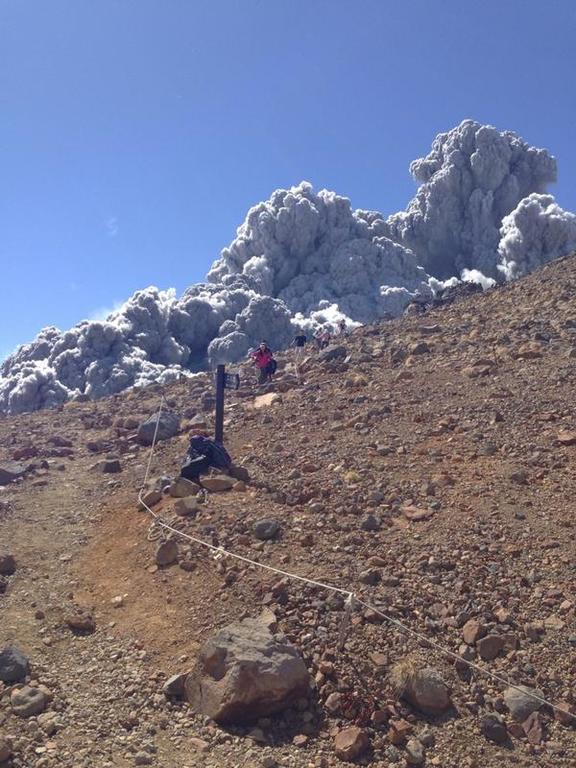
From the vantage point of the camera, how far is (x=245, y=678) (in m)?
5.13

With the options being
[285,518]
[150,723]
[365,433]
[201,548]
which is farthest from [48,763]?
[365,433]

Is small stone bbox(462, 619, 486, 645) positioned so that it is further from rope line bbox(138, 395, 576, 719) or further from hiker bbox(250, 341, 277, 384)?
hiker bbox(250, 341, 277, 384)

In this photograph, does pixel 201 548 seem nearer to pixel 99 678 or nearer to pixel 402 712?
pixel 99 678

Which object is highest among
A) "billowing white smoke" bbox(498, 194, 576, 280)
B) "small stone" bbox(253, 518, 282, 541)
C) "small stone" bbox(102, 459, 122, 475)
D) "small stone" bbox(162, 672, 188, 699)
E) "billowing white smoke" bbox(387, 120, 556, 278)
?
"billowing white smoke" bbox(387, 120, 556, 278)

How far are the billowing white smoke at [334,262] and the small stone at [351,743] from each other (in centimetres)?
4485

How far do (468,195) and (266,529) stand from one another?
74.4 m

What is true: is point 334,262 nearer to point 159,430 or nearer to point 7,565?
point 159,430

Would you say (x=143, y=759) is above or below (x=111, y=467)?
below

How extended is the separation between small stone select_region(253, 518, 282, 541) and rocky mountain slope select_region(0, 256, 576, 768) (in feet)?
0.13

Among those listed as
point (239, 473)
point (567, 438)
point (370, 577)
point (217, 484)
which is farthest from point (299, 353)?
point (370, 577)

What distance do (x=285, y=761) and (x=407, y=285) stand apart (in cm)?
6793

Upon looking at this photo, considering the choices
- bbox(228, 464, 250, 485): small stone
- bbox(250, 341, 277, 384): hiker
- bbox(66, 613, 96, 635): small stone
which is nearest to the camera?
bbox(66, 613, 96, 635): small stone

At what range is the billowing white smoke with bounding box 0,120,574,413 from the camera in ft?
176

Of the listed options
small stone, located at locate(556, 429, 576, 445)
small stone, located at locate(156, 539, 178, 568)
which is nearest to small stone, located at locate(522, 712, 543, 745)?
small stone, located at locate(156, 539, 178, 568)
